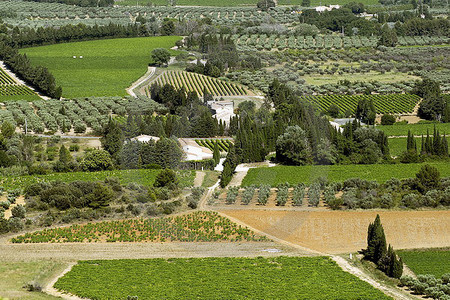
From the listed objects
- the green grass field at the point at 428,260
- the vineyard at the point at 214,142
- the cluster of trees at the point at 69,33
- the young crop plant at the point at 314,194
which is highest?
the green grass field at the point at 428,260

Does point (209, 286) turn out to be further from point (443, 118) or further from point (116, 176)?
point (443, 118)

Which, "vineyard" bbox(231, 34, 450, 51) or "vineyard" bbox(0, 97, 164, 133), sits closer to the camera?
"vineyard" bbox(0, 97, 164, 133)

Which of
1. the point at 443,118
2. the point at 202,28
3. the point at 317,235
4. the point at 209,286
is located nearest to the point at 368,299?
the point at 209,286

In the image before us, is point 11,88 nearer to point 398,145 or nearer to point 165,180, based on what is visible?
point 165,180

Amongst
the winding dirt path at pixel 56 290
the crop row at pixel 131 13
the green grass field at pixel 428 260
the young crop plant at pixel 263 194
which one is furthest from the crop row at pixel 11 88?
the green grass field at pixel 428 260

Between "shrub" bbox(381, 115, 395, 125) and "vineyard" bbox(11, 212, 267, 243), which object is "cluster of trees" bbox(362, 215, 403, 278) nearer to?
"vineyard" bbox(11, 212, 267, 243)

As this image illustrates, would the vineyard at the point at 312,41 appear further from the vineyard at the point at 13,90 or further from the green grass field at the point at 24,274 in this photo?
the green grass field at the point at 24,274

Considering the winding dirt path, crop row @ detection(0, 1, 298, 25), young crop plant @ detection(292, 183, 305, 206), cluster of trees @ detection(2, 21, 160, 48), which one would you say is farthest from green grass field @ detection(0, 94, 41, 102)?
crop row @ detection(0, 1, 298, 25)
